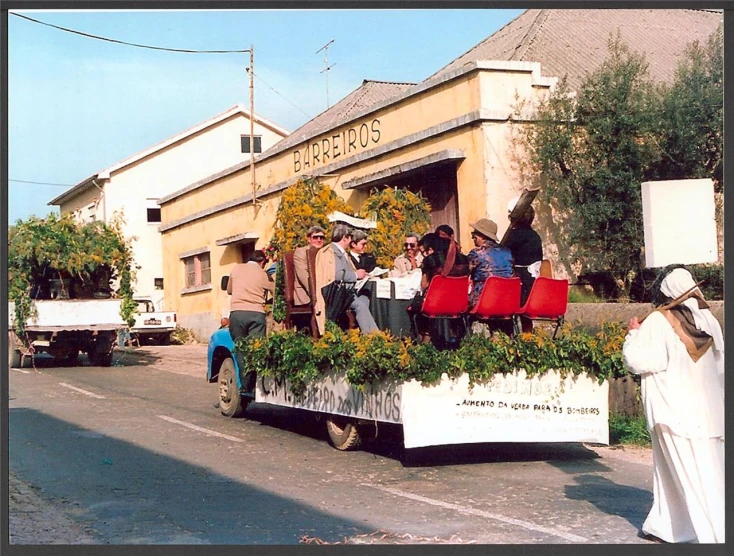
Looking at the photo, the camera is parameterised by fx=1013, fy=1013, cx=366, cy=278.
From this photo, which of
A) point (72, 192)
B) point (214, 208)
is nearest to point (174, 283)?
point (214, 208)

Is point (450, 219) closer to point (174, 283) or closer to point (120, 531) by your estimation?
point (120, 531)

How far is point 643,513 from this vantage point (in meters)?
7.55

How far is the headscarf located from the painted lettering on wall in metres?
14.0

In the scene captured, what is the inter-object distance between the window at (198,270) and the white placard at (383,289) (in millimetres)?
20828

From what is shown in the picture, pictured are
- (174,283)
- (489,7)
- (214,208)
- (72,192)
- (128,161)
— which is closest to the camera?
(489,7)

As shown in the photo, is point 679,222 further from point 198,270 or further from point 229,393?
point 198,270

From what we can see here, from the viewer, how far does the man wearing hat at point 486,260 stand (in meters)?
10.2

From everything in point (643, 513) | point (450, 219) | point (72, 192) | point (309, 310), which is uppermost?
point (72, 192)

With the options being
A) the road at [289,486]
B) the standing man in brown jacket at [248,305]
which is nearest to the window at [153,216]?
the road at [289,486]

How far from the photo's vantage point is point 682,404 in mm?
6551

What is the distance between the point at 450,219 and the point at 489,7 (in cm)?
1140

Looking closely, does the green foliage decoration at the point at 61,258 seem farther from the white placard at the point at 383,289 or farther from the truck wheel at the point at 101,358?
the white placard at the point at 383,289

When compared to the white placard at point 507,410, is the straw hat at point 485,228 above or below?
above

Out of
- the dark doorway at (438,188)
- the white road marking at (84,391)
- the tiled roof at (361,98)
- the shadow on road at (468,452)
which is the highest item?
the tiled roof at (361,98)
